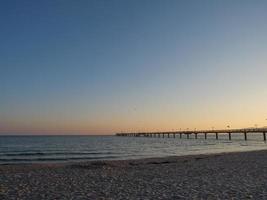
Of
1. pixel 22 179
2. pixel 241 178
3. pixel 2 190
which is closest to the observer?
pixel 2 190

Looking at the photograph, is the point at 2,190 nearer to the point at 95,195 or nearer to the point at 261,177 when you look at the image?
the point at 95,195

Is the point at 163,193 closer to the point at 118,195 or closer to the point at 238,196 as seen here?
the point at 118,195

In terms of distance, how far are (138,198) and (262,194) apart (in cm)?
371

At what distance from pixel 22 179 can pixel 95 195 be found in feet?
19.8

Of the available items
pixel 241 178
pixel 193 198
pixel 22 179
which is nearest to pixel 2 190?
pixel 22 179

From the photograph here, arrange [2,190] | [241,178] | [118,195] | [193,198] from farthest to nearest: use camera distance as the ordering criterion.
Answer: [241,178]
[2,190]
[118,195]
[193,198]

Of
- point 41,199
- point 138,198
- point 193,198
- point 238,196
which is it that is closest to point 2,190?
A: point 41,199

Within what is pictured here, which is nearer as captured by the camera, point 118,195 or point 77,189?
point 118,195

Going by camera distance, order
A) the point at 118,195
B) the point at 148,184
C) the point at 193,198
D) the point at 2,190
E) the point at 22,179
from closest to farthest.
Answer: the point at 193,198 < the point at 118,195 < the point at 2,190 < the point at 148,184 < the point at 22,179

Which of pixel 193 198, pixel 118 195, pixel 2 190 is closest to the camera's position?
pixel 193 198

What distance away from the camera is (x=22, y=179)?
16.6m

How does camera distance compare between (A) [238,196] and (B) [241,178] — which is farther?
(B) [241,178]

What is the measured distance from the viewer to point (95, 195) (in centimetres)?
1183

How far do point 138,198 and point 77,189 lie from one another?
298cm
